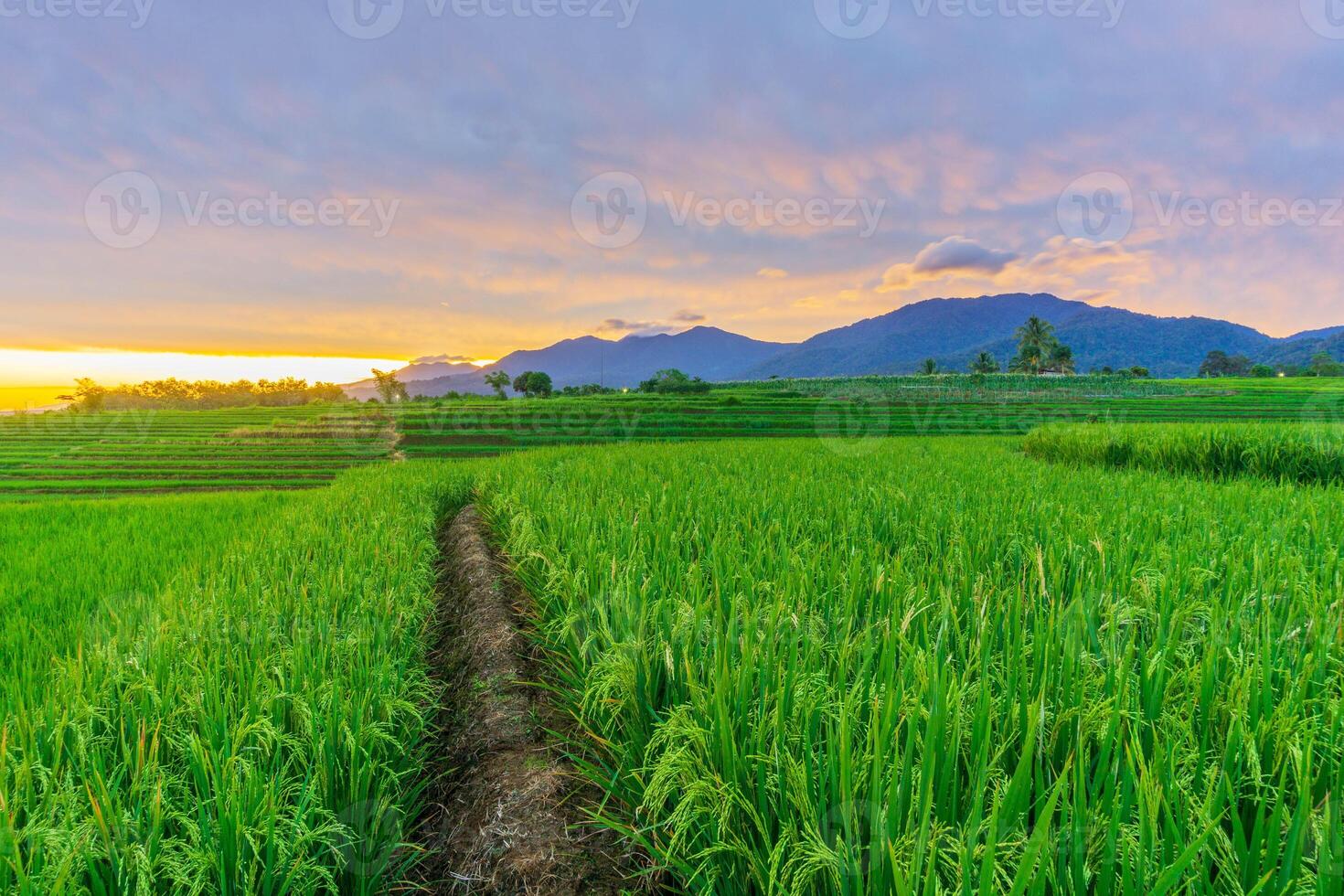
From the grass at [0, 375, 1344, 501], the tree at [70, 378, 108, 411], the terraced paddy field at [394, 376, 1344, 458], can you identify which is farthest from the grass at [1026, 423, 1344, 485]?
the tree at [70, 378, 108, 411]

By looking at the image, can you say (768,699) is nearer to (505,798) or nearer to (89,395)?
(505,798)

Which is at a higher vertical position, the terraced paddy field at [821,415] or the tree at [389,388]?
the tree at [389,388]

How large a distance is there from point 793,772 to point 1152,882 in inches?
30.1

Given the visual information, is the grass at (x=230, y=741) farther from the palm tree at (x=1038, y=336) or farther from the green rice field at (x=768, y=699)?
the palm tree at (x=1038, y=336)

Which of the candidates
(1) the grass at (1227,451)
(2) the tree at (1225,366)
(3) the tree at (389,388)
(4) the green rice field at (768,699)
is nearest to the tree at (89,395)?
(3) the tree at (389,388)

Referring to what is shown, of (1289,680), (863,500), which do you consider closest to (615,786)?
(1289,680)

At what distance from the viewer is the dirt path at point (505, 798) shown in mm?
1908

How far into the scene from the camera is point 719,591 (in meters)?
2.49

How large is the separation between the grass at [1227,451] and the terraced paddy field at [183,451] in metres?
29.3

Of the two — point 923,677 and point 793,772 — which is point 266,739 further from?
point 923,677

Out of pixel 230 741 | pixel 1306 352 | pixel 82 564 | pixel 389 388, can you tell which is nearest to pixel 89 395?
pixel 389 388

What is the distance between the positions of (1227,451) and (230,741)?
1419cm

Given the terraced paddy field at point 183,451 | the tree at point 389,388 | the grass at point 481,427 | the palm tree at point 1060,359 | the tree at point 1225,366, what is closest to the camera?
the terraced paddy field at point 183,451

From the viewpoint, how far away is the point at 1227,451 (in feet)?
30.8
